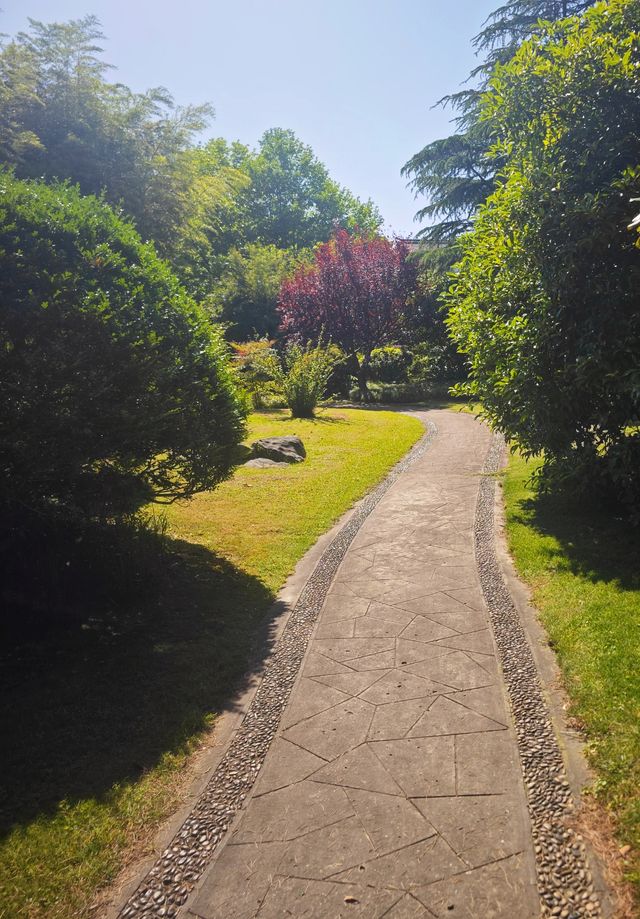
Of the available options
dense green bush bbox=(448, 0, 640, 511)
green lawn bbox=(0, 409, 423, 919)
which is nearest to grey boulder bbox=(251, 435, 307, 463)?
green lawn bbox=(0, 409, 423, 919)

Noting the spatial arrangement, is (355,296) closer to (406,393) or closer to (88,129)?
(406,393)

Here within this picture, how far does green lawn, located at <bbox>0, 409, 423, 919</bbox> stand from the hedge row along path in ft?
1.15

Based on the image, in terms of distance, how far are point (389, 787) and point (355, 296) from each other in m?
24.2

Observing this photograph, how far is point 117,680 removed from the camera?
4367 millimetres

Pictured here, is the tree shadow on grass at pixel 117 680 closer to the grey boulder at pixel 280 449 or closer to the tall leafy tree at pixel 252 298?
the grey boulder at pixel 280 449

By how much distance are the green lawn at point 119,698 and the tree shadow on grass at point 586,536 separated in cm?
318

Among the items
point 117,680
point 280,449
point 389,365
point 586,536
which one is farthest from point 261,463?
point 389,365

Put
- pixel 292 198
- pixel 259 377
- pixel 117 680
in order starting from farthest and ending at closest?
pixel 292 198 → pixel 259 377 → pixel 117 680

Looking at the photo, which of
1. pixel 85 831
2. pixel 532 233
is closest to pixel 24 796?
pixel 85 831

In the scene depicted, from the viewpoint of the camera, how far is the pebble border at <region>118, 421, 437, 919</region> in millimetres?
2583

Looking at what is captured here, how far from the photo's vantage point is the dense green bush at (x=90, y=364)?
473cm

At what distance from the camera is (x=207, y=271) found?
107 feet

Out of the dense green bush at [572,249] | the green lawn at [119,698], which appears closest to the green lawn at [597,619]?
the dense green bush at [572,249]

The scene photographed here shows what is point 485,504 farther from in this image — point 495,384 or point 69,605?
point 69,605
